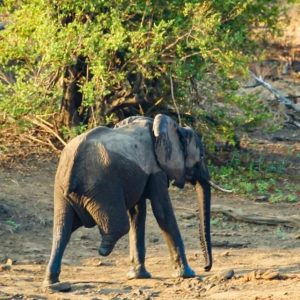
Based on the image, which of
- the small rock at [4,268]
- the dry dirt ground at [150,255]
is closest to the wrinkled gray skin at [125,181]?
the dry dirt ground at [150,255]

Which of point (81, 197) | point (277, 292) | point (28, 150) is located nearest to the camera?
point (277, 292)

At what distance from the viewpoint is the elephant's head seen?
923cm

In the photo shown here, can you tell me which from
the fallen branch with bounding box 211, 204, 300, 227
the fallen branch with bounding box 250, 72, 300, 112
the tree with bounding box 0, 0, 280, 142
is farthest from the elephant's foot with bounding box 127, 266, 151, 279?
the fallen branch with bounding box 250, 72, 300, 112

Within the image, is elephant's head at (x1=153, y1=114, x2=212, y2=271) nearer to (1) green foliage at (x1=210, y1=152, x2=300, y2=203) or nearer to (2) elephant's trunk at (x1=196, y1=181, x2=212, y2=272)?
(2) elephant's trunk at (x1=196, y1=181, x2=212, y2=272)

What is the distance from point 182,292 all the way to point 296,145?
9.57 meters

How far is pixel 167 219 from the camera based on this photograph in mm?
9320

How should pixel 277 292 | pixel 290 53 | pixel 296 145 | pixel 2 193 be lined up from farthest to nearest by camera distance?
pixel 290 53 → pixel 296 145 → pixel 2 193 → pixel 277 292

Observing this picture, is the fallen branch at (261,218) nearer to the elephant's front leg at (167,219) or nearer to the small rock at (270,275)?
the elephant's front leg at (167,219)

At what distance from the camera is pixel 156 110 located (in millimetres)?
14664

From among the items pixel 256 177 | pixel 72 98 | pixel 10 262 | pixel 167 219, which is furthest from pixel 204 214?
pixel 72 98

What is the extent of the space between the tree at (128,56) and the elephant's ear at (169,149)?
396 cm

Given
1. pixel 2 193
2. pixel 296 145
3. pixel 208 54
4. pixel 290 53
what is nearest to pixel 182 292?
pixel 2 193

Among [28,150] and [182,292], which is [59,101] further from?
[182,292]

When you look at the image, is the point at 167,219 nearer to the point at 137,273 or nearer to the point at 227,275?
the point at 137,273
